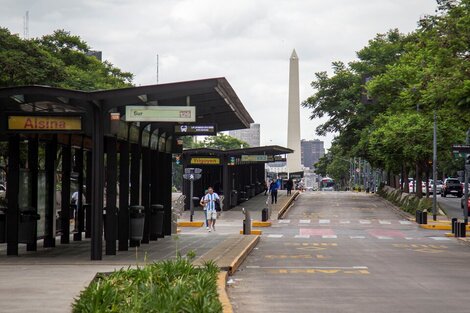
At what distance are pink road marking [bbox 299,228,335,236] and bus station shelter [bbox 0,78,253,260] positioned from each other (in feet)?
38.8

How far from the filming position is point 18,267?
18703 millimetres

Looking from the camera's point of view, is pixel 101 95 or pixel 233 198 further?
pixel 233 198

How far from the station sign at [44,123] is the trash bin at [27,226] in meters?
2.87

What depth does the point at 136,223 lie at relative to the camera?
969 inches

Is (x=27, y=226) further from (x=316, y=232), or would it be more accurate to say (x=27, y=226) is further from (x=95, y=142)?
(x=316, y=232)

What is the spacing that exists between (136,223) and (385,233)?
18715 millimetres

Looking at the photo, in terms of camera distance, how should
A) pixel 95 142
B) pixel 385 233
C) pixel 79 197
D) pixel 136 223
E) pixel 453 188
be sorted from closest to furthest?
pixel 95 142
pixel 136 223
pixel 79 197
pixel 385 233
pixel 453 188

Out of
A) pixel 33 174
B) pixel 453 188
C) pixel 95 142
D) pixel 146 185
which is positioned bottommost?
pixel 453 188

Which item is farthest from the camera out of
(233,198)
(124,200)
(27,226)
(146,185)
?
(233,198)

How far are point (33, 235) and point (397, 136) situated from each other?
3949 cm

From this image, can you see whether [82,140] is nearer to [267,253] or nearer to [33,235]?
[33,235]

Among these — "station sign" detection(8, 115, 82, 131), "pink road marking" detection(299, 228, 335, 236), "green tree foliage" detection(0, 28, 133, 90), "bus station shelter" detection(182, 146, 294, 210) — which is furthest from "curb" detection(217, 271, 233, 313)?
"bus station shelter" detection(182, 146, 294, 210)

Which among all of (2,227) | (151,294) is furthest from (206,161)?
(151,294)

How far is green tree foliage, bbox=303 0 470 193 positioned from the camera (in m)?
29.6
